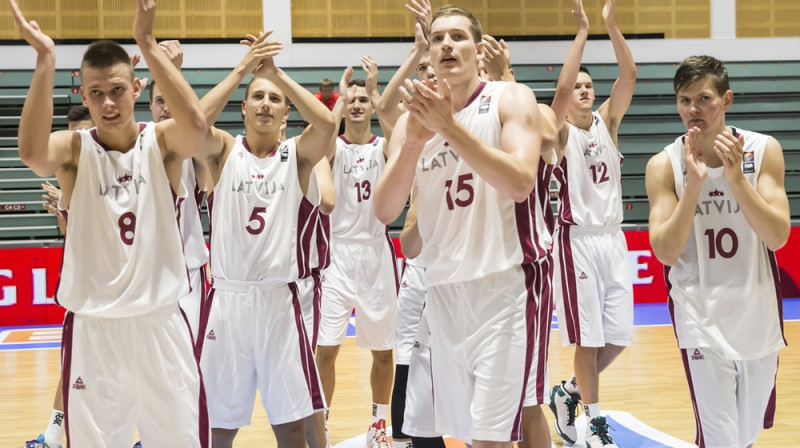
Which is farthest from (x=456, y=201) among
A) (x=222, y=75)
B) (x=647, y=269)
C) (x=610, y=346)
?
(x=222, y=75)

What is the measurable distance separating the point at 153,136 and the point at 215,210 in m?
0.98

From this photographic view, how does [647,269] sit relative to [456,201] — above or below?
below

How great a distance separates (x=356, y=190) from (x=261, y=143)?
206 cm

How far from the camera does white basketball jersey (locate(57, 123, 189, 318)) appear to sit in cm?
343

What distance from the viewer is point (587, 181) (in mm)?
6223

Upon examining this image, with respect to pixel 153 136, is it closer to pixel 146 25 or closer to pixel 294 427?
pixel 146 25

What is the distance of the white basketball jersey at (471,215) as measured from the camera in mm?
3350

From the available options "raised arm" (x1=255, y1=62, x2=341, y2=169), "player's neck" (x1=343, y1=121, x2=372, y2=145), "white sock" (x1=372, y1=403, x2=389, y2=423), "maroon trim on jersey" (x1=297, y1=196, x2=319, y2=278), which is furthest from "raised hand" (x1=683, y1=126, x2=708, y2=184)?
"player's neck" (x1=343, y1=121, x2=372, y2=145)

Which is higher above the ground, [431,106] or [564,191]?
[431,106]

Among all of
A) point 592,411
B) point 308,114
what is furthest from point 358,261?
point 308,114

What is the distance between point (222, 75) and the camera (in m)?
13.6

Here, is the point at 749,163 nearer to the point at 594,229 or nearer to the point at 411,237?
the point at 411,237

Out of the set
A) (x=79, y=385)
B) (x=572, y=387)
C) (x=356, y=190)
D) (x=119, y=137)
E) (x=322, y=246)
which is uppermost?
(x=119, y=137)

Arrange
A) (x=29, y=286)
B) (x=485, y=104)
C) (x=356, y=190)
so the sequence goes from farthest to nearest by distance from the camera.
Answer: (x=29, y=286), (x=356, y=190), (x=485, y=104)
